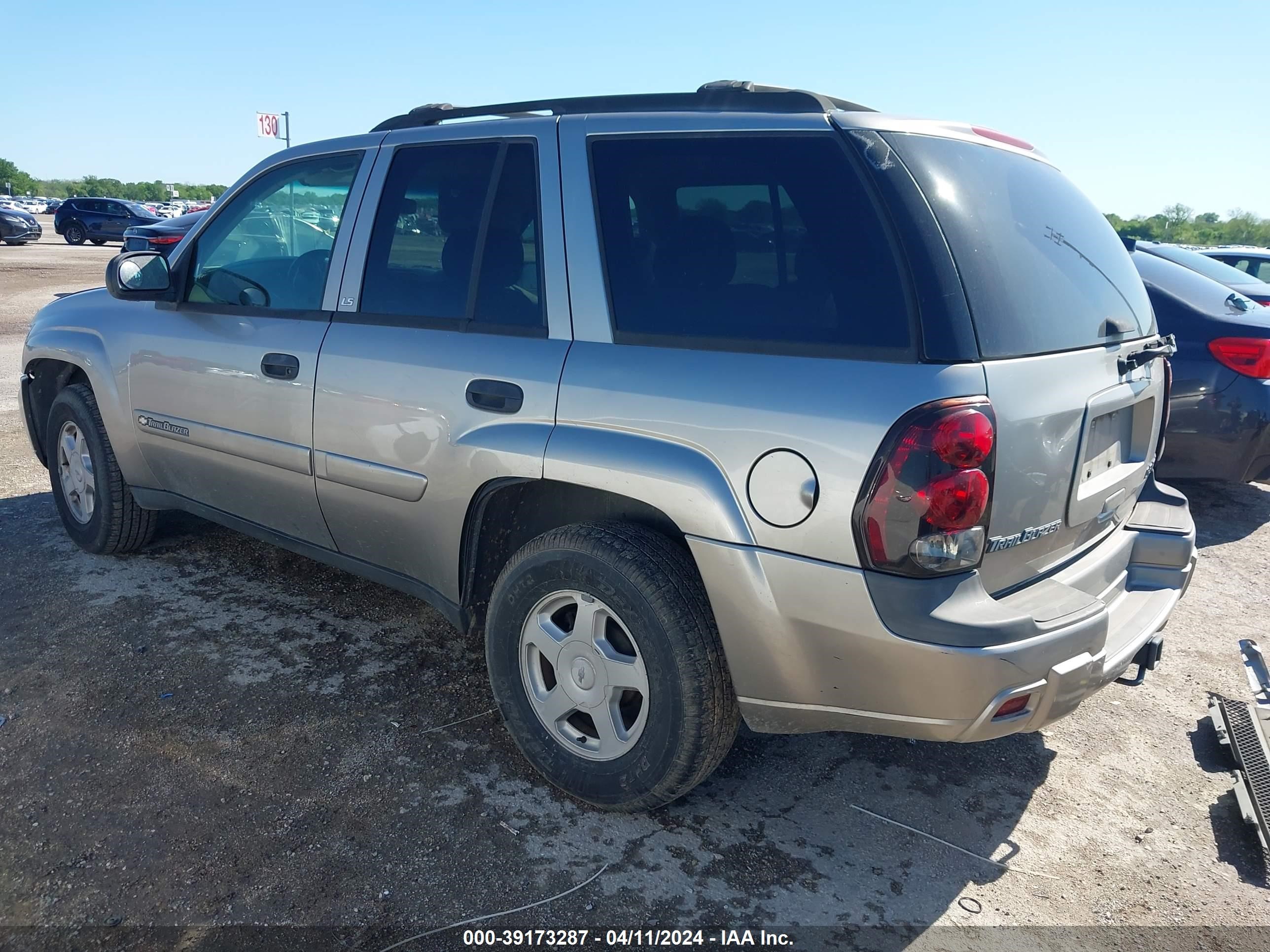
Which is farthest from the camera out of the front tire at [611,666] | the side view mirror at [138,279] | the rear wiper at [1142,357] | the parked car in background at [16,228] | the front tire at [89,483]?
the parked car in background at [16,228]

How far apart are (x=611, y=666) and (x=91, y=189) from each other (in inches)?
4188

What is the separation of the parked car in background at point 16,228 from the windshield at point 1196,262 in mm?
32539

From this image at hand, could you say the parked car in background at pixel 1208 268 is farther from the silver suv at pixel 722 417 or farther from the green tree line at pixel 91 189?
the green tree line at pixel 91 189

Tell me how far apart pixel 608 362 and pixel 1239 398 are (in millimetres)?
4207

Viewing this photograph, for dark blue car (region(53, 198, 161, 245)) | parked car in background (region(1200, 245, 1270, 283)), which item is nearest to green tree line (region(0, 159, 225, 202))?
dark blue car (region(53, 198, 161, 245))

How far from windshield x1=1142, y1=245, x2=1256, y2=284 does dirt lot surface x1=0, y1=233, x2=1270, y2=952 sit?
3.61m

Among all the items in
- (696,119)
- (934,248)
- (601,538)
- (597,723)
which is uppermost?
(696,119)

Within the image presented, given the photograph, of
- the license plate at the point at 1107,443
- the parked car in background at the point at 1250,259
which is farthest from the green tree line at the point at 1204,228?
the license plate at the point at 1107,443

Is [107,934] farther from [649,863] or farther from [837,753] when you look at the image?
[837,753]

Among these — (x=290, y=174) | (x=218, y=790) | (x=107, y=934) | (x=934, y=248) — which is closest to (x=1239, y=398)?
(x=934, y=248)

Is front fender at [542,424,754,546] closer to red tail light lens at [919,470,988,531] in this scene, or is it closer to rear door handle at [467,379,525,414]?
rear door handle at [467,379,525,414]

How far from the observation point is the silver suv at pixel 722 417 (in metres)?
2.24

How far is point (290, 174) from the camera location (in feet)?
12.5

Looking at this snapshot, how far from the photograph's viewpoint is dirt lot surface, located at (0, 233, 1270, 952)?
7.89 feet
